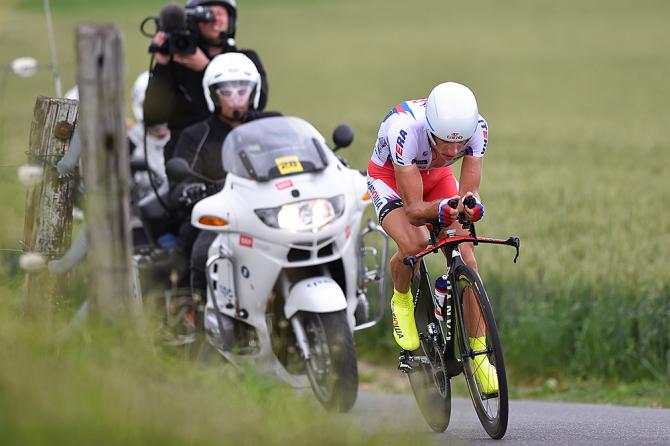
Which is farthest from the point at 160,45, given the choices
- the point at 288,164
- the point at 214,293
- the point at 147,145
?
the point at 214,293

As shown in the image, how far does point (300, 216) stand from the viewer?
882cm

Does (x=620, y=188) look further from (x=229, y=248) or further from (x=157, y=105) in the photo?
(x=229, y=248)

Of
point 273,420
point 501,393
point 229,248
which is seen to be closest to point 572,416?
point 501,393

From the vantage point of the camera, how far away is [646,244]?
14.0 m

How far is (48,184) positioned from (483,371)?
9.09ft

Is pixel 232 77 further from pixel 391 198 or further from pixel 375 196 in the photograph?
pixel 391 198

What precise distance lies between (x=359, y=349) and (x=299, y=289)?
445 centimetres

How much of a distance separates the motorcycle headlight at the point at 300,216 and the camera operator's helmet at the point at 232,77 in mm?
1564

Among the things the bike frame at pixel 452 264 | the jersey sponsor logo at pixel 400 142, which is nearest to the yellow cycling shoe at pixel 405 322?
the bike frame at pixel 452 264

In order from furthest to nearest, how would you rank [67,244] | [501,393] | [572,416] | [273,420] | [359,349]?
[359,349]
[572,416]
[67,244]
[501,393]
[273,420]

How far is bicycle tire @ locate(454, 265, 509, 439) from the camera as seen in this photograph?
6.89m

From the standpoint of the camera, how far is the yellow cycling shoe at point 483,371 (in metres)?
7.08

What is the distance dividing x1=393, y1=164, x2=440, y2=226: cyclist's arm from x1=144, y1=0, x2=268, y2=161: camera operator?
3988 millimetres

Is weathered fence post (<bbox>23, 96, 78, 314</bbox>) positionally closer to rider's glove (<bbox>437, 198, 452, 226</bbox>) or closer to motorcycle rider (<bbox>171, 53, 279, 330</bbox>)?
motorcycle rider (<bbox>171, 53, 279, 330</bbox>)
